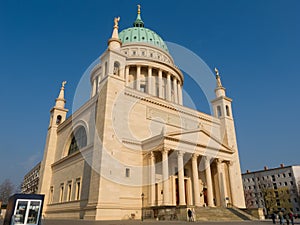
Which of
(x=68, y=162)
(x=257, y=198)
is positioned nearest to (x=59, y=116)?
(x=68, y=162)

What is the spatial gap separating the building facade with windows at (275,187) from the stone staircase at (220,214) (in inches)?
1394

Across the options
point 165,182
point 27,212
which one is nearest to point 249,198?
point 165,182

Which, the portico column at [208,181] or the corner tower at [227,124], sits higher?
the corner tower at [227,124]

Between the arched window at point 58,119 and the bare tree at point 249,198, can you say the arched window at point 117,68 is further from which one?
the bare tree at point 249,198

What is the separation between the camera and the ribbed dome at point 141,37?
5022cm

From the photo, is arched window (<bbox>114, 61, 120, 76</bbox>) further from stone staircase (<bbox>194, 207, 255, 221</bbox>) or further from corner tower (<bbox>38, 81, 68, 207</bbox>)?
stone staircase (<bbox>194, 207, 255, 221</bbox>)

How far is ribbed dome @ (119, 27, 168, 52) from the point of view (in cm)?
5022

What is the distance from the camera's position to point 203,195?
29.0 meters

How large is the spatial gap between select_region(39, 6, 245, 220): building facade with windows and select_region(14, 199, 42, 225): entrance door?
9.76 metres

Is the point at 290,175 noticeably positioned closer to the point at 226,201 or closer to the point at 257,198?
the point at 257,198

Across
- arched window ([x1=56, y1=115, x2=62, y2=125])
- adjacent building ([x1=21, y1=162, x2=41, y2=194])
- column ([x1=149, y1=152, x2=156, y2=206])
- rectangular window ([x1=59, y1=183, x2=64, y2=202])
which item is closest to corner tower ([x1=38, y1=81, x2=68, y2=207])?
arched window ([x1=56, y1=115, x2=62, y2=125])

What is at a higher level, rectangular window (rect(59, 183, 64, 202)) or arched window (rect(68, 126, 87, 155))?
arched window (rect(68, 126, 87, 155))

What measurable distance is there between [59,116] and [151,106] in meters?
17.4

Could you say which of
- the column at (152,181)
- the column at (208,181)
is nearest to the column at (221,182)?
the column at (208,181)
